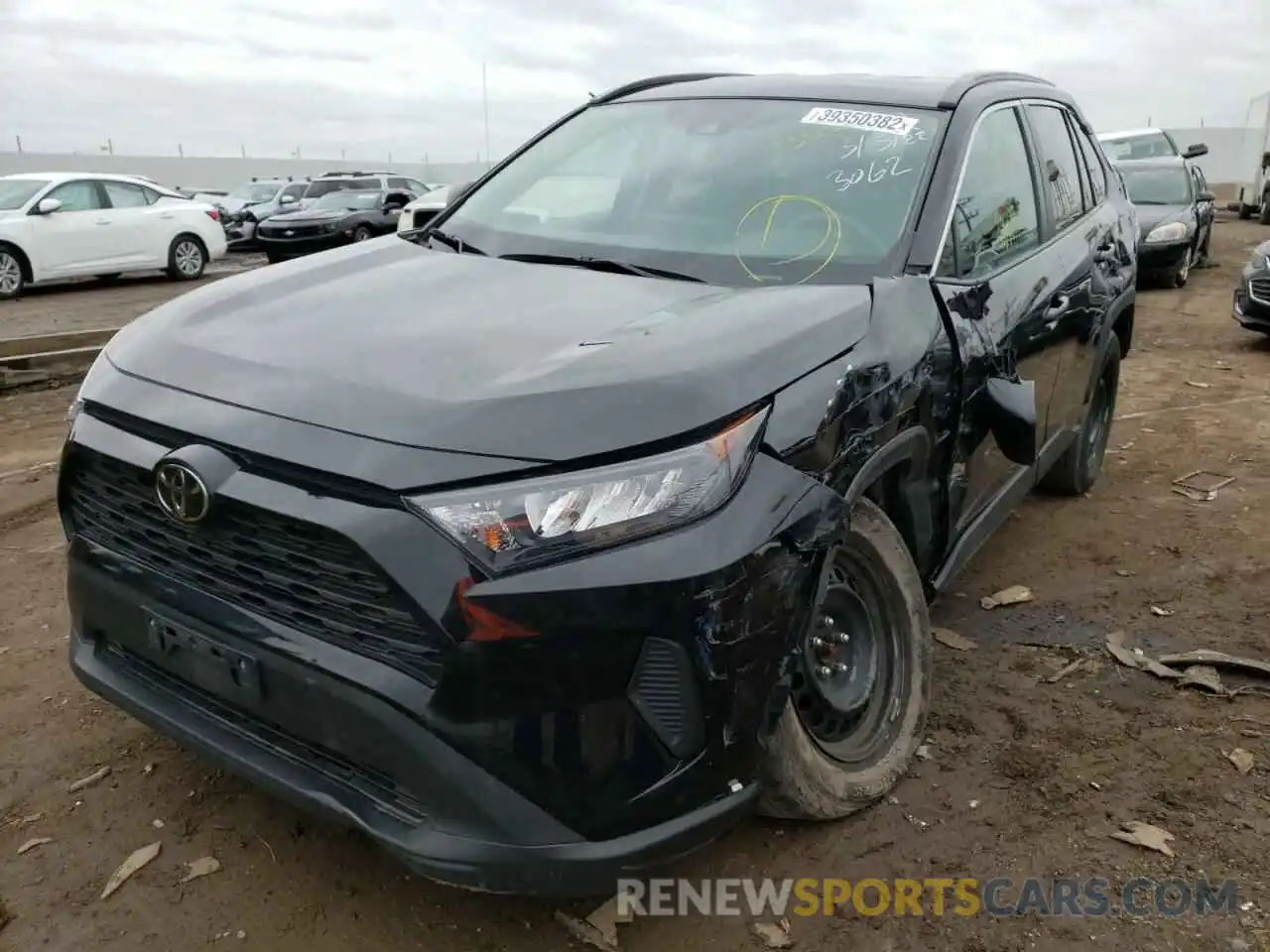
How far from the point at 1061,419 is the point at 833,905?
251cm

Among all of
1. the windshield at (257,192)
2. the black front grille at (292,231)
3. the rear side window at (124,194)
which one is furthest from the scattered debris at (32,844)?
the windshield at (257,192)

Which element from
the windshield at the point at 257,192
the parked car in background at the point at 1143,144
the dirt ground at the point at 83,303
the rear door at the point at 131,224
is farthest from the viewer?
the windshield at the point at 257,192

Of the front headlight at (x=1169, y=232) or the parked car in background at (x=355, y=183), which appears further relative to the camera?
the parked car in background at (x=355, y=183)

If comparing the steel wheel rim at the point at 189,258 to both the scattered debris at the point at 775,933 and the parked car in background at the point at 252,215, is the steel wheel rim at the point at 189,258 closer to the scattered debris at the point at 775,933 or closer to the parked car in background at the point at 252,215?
the parked car in background at the point at 252,215

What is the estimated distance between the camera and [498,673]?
1829 millimetres

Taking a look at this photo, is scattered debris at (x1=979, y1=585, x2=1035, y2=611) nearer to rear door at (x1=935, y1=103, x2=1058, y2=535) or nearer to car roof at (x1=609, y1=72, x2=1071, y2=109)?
rear door at (x1=935, y1=103, x2=1058, y2=535)

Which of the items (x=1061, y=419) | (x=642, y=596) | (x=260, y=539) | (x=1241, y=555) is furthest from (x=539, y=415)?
(x=1241, y=555)

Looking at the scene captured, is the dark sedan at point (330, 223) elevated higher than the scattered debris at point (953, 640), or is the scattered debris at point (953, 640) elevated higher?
the dark sedan at point (330, 223)

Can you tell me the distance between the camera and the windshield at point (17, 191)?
43.3ft

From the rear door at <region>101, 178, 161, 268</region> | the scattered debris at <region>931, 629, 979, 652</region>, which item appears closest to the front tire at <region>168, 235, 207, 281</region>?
the rear door at <region>101, 178, 161, 268</region>

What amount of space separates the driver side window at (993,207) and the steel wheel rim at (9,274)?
1329 centimetres

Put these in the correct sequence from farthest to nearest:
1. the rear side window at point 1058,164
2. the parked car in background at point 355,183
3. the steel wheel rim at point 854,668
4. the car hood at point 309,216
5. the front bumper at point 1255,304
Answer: the parked car in background at point 355,183
the car hood at point 309,216
the front bumper at point 1255,304
the rear side window at point 1058,164
the steel wheel rim at point 854,668

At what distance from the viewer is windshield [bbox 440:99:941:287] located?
114 inches

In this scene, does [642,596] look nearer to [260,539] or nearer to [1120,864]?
[260,539]
